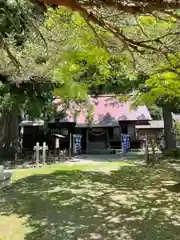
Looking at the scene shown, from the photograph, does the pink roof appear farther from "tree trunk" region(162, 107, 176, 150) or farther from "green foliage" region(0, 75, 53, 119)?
"green foliage" region(0, 75, 53, 119)

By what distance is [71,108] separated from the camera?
72.9 feet

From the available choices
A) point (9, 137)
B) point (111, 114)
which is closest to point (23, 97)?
point (9, 137)

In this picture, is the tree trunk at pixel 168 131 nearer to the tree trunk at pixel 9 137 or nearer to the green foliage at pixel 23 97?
the green foliage at pixel 23 97

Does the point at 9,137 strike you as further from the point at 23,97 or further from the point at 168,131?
the point at 168,131

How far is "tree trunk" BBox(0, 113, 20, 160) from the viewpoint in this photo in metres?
20.0

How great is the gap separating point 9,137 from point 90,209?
46.9 feet

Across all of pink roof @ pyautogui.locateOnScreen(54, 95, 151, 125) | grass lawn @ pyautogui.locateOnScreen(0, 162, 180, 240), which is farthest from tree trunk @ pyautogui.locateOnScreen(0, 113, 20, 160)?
grass lawn @ pyautogui.locateOnScreen(0, 162, 180, 240)

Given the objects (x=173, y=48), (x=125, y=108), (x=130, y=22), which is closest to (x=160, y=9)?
(x=130, y=22)

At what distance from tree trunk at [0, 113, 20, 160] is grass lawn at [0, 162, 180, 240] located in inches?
351

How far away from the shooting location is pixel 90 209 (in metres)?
6.98

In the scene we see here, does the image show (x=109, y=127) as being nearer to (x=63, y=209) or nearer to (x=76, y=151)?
(x=76, y=151)

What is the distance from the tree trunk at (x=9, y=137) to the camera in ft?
65.5

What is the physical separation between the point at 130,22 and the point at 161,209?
13.0 ft

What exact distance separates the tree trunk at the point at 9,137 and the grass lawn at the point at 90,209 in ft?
29.3
